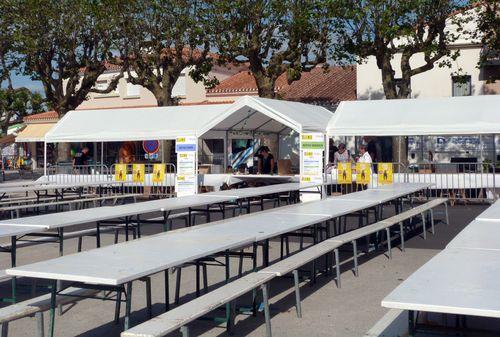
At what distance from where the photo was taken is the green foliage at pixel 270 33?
2266cm

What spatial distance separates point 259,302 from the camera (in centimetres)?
739

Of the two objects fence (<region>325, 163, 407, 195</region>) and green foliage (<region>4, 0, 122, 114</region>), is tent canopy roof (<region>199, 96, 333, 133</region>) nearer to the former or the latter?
fence (<region>325, 163, 407, 195</region>)

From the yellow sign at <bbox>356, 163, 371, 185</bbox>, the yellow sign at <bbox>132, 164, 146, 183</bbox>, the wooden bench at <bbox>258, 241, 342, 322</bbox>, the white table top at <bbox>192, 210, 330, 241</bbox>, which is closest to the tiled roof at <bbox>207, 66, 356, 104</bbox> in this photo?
the yellow sign at <bbox>132, 164, 146, 183</bbox>

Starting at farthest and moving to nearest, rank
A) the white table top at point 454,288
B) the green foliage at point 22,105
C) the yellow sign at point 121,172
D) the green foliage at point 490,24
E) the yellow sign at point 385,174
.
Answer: the green foliage at point 22,105 < the green foliage at point 490,24 < the yellow sign at point 121,172 < the yellow sign at point 385,174 < the white table top at point 454,288

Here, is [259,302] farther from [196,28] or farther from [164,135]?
[196,28]

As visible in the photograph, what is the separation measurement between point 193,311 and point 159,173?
1537 cm

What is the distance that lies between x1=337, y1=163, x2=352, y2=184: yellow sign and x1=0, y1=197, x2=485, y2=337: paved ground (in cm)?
833

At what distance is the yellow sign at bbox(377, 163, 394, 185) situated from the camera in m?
18.4

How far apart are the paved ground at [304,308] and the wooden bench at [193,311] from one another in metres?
0.52

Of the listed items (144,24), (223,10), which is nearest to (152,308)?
(223,10)

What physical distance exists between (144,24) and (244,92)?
11054mm

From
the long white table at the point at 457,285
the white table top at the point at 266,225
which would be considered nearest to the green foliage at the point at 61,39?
the white table top at the point at 266,225

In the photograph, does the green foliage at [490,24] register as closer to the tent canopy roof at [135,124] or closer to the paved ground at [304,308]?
the tent canopy roof at [135,124]

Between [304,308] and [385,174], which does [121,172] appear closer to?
[385,174]
